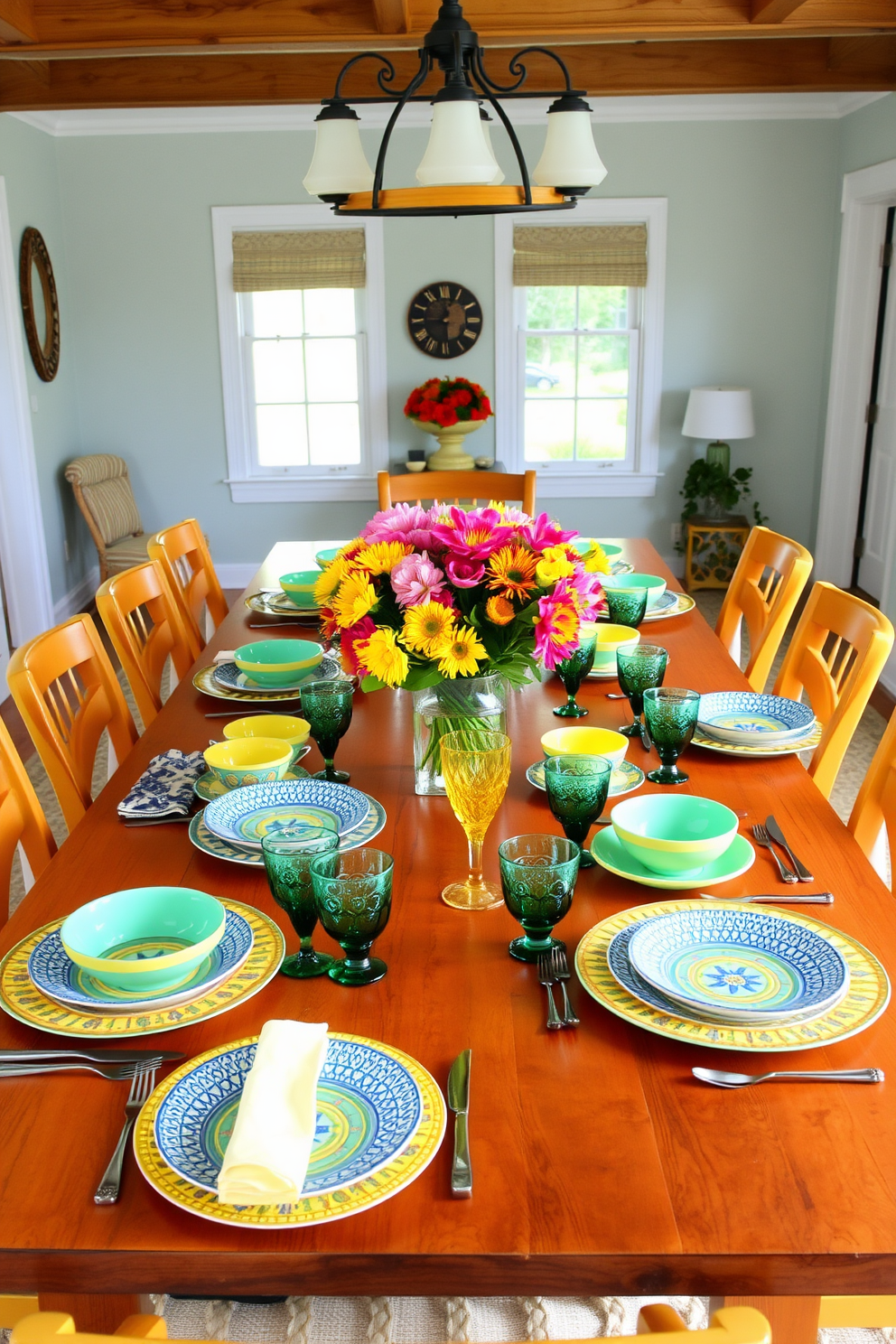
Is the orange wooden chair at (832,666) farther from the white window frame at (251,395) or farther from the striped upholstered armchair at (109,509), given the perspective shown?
the white window frame at (251,395)

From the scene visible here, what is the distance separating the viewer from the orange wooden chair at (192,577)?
277cm

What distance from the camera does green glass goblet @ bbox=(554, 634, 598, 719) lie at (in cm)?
188

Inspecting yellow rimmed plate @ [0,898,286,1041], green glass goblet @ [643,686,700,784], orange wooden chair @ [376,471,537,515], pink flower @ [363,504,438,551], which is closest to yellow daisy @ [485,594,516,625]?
pink flower @ [363,504,438,551]

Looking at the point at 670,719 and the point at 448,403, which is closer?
the point at 670,719

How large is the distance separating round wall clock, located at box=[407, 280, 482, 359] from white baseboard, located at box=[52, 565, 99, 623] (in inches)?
85.0

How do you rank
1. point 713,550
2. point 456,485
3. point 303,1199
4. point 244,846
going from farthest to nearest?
point 713,550 → point 456,485 → point 244,846 → point 303,1199

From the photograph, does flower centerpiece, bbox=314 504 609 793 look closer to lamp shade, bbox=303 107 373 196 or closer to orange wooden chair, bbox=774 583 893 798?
orange wooden chair, bbox=774 583 893 798

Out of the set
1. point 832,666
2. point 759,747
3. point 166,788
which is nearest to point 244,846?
point 166,788

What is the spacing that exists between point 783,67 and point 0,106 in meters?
3.31

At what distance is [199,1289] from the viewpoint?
33.8 inches

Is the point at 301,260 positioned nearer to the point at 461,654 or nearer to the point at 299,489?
the point at 299,489

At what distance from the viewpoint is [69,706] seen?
1.96 meters

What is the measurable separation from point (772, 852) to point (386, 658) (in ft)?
1.80

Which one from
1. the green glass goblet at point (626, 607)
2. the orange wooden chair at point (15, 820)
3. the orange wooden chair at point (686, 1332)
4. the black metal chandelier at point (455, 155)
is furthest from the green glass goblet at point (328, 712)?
the orange wooden chair at point (686, 1332)
